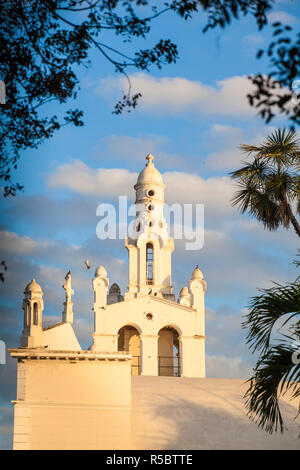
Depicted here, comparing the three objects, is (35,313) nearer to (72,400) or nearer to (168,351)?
(72,400)

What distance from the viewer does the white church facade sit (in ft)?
87.1

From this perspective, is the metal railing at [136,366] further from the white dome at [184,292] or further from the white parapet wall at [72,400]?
the white parapet wall at [72,400]

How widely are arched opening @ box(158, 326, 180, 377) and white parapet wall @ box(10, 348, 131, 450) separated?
1942 cm

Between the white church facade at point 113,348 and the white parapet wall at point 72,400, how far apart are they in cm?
3

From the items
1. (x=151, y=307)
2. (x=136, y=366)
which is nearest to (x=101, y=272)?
(x=151, y=307)

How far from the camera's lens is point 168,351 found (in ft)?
159

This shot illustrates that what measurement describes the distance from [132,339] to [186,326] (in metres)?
3.83

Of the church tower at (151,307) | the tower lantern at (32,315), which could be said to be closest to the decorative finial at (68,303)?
the church tower at (151,307)

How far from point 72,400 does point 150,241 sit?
24193mm

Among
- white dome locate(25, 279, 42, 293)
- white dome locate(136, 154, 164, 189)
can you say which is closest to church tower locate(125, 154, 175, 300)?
white dome locate(136, 154, 164, 189)

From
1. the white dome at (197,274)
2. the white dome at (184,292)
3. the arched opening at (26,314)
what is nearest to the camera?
the arched opening at (26,314)

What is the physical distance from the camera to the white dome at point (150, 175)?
1980 inches

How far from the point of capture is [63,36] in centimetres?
1106
